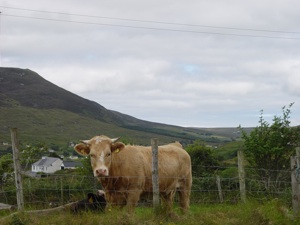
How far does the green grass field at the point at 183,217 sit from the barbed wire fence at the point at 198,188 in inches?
25.2

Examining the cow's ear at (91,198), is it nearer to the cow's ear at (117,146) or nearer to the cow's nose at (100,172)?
the cow's nose at (100,172)

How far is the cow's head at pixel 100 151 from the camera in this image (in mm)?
11436

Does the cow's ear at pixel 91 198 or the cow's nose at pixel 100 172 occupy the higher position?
the cow's nose at pixel 100 172

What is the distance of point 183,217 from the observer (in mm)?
11273

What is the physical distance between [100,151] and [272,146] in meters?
17.7

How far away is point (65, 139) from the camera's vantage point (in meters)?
176

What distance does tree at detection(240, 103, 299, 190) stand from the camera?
27.2m

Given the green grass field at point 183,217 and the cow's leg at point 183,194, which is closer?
the green grass field at point 183,217

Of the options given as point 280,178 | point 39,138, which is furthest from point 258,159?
point 39,138

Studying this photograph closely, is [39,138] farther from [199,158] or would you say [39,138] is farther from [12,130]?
[12,130]

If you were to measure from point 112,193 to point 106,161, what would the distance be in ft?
2.97

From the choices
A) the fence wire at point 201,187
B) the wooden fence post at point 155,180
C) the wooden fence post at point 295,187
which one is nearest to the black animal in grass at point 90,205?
the wooden fence post at point 155,180

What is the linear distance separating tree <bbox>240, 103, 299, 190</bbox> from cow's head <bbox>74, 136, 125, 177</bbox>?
54.3 ft

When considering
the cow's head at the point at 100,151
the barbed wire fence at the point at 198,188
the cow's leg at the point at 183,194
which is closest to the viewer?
the cow's head at the point at 100,151
